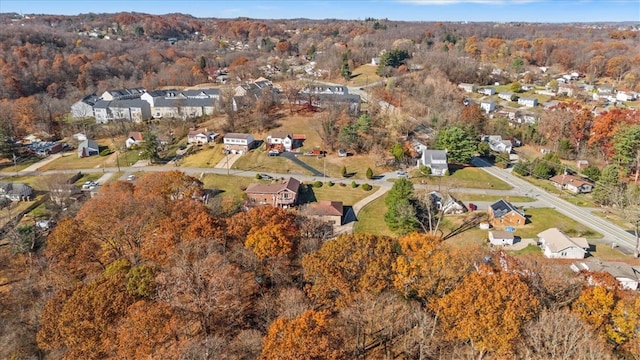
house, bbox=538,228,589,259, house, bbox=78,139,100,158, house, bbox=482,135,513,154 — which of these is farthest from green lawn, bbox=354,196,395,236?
house, bbox=78,139,100,158

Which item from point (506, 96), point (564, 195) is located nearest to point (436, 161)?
point (564, 195)

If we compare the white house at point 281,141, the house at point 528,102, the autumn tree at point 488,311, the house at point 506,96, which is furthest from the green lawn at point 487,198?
the house at point 506,96

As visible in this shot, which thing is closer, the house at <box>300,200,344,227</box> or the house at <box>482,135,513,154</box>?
the house at <box>300,200,344,227</box>

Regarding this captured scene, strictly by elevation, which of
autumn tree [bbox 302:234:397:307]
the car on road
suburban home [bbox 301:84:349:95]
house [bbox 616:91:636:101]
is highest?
suburban home [bbox 301:84:349:95]

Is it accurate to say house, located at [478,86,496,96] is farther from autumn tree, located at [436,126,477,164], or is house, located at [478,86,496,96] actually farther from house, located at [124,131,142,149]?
house, located at [124,131,142,149]

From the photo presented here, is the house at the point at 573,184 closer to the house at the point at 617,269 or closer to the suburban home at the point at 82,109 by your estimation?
the house at the point at 617,269

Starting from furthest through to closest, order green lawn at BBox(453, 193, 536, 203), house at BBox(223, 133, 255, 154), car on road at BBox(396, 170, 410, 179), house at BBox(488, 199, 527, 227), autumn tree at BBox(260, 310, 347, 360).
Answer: house at BBox(223, 133, 255, 154)
car on road at BBox(396, 170, 410, 179)
green lawn at BBox(453, 193, 536, 203)
house at BBox(488, 199, 527, 227)
autumn tree at BBox(260, 310, 347, 360)

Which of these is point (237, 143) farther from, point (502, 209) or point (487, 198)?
point (502, 209)
